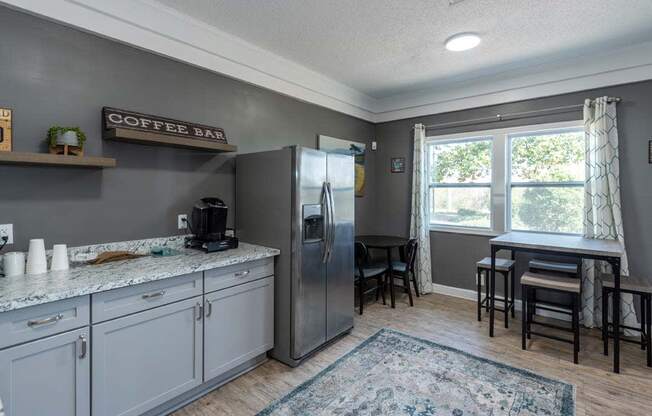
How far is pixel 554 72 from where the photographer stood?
352 cm

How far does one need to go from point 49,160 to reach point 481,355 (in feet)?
11.2

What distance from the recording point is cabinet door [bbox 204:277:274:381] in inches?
87.0

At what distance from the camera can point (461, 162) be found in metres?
4.32

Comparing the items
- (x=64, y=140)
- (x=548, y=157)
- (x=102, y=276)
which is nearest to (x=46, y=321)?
(x=102, y=276)

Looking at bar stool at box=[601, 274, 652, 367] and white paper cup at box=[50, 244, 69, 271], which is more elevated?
white paper cup at box=[50, 244, 69, 271]

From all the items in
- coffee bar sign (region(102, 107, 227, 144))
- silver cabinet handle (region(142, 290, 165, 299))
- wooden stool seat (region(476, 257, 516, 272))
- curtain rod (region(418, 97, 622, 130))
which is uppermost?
curtain rod (region(418, 97, 622, 130))

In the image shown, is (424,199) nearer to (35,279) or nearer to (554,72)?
(554,72)

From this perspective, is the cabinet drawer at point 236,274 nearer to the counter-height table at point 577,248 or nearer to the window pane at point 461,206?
the counter-height table at point 577,248

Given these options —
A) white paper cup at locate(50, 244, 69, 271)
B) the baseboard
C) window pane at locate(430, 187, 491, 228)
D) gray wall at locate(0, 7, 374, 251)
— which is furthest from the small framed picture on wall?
white paper cup at locate(50, 244, 69, 271)

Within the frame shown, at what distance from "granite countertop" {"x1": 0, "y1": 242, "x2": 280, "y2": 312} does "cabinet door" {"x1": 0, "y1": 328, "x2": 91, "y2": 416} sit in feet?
0.71

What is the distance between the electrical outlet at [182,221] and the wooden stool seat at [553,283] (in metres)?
2.98

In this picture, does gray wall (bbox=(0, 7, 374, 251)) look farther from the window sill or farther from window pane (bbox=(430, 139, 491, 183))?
the window sill

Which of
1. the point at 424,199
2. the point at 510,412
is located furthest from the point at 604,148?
the point at 510,412

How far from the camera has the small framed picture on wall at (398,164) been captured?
476 cm
